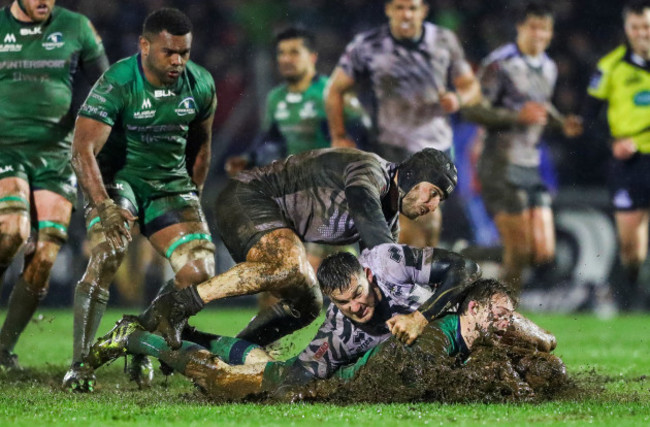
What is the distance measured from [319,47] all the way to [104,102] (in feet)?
28.5

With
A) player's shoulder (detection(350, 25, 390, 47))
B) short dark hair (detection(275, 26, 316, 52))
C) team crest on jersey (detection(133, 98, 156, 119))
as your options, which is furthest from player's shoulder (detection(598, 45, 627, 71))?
team crest on jersey (detection(133, 98, 156, 119))

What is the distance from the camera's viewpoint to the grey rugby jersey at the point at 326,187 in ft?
23.0

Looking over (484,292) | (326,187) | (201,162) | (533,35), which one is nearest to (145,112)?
(201,162)

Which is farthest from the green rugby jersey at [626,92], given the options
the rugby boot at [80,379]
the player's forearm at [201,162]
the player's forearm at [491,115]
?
the rugby boot at [80,379]

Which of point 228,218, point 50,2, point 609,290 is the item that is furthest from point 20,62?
point 609,290

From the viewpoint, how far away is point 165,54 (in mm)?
7621

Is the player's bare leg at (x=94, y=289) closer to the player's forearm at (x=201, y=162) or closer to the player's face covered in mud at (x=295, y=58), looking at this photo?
the player's forearm at (x=201, y=162)

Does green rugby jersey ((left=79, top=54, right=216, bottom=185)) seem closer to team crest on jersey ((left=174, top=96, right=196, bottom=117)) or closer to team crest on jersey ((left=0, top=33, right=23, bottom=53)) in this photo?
team crest on jersey ((left=174, top=96, right=196, bottom=117))

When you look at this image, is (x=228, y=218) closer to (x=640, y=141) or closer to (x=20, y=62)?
(x=20, y=62)

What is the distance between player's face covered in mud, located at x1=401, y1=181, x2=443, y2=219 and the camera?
699cm

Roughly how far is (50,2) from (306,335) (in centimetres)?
418

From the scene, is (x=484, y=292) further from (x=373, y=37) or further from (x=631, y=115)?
(x=631, y=115)

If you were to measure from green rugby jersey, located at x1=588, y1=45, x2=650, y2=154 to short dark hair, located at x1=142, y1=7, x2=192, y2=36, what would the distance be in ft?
21.9

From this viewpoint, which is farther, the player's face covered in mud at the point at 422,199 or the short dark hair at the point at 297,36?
the short dark hair at the point at 297,36
